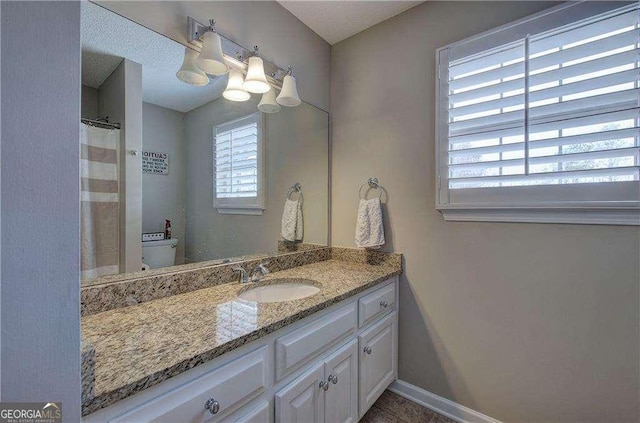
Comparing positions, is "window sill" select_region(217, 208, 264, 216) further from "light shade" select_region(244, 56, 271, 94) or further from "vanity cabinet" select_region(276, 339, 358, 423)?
"vanity cabinet" select_region(276, 339, 358, 423)

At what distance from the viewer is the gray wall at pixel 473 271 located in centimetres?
120

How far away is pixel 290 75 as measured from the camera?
1.66m

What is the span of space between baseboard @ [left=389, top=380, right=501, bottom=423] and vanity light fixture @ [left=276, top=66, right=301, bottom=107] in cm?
183

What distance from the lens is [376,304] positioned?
4.92 ft

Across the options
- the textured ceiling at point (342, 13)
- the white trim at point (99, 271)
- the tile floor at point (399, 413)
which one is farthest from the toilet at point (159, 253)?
the textured ceiling at point (342, 13)

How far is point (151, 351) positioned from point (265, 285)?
0.75 m

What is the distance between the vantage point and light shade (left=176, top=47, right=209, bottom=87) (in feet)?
4.12

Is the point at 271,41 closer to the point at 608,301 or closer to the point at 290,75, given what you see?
the point at 290,75

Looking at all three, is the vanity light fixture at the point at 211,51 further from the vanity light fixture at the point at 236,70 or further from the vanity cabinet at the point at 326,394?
the vanity cabinet at the point at 326,394

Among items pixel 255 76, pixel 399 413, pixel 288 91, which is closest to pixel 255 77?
pixel 255 76

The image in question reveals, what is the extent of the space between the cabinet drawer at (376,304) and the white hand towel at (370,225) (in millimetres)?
278

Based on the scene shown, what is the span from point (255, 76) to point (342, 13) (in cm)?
74

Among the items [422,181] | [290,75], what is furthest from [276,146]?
[422,181]

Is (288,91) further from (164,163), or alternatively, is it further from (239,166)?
(164,163)
